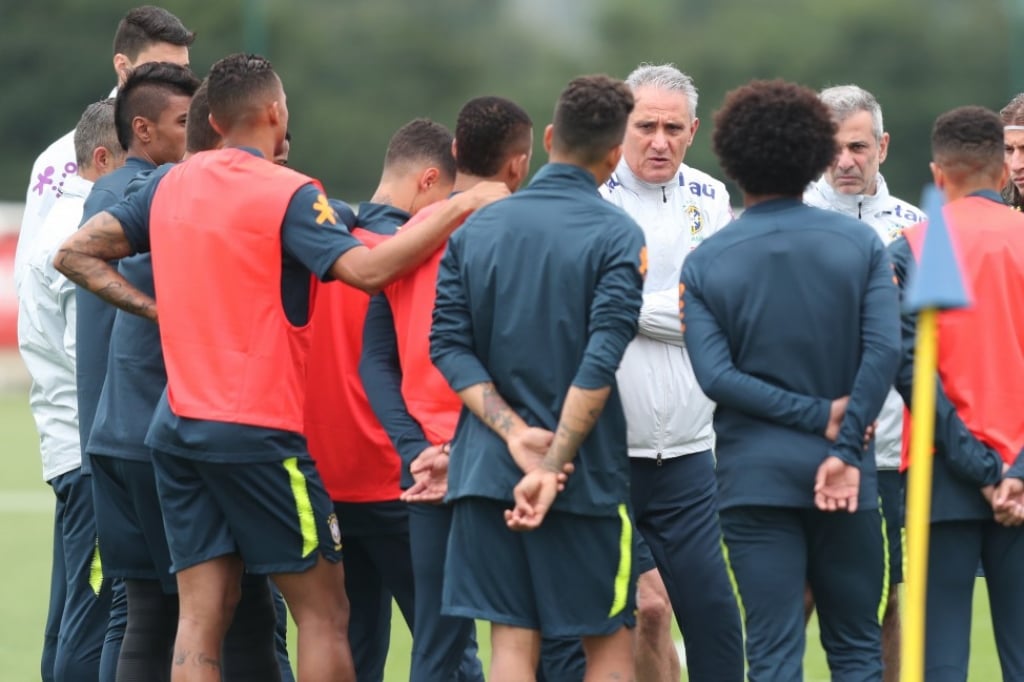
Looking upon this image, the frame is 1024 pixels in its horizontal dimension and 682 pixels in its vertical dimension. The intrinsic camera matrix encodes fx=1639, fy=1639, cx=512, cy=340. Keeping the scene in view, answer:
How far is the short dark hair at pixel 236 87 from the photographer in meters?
4.85

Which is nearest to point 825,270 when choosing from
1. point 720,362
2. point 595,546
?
point 720,362

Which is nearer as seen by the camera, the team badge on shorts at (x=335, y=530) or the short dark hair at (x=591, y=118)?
the short dark hair at (x=591, y=118)

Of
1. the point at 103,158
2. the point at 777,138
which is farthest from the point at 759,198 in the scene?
the point at 103,158

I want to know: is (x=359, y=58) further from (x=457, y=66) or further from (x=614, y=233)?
(x=614, y=233)

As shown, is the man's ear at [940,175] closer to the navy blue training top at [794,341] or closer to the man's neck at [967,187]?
the man's neck at [967,187]

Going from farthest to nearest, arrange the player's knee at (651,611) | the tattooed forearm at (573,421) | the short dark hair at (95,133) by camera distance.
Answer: the short dark hair at (95,133) → the player's knee at (651,611) → the tattooed forearm at (573,421)

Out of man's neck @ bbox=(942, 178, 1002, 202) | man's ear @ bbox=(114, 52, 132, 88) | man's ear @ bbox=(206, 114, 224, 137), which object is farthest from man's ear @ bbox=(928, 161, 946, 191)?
man's ear @ bbox=(114, 52, 132, 88)

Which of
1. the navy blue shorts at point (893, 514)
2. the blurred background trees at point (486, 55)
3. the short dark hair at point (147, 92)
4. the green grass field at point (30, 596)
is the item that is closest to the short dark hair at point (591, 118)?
the short dark hair at point (147, 92)

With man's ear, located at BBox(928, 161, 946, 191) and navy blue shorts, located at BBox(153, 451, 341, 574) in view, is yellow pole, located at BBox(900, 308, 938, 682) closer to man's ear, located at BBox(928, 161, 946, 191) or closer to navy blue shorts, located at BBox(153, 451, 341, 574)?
man's ear, located at BBox(928, 161, 946, 191)

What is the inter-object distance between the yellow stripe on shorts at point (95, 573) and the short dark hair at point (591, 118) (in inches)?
89.9

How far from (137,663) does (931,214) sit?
9.36ft

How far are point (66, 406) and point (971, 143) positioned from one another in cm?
327

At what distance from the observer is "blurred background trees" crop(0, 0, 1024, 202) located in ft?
76.7

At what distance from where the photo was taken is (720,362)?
4309mm
